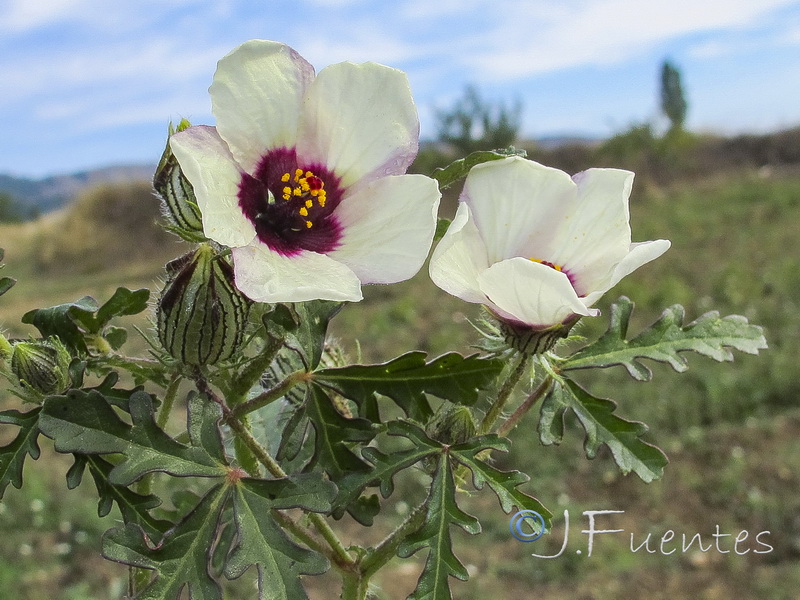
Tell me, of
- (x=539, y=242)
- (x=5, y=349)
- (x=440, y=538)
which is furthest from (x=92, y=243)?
(x=440, y=538)

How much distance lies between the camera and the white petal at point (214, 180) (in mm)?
710

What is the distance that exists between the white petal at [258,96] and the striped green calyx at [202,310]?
13 cm

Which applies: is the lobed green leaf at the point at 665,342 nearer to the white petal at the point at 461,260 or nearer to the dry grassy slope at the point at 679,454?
the white petal at the point at 461,260

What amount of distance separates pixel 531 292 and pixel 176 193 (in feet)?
1.37

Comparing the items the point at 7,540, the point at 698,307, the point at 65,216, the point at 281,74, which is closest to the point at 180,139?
the point at 281,74

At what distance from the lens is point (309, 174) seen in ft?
2.91

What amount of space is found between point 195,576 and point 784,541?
11.3ft

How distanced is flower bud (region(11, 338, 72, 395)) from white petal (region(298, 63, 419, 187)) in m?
0.38

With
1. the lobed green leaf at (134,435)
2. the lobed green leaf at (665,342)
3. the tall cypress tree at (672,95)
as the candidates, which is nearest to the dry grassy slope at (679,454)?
the lobed green leaf at (134,435)

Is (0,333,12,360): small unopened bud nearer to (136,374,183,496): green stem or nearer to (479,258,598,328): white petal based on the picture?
(136,374,183,496): green stem

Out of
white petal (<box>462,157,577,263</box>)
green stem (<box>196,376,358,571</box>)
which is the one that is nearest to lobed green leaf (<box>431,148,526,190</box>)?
white petal (<box>462,157,577,263</box>)

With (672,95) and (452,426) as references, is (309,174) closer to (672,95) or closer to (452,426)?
(452,426)

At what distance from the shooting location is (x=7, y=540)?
12.4 feet

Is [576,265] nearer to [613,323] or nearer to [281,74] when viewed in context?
[613,323]
